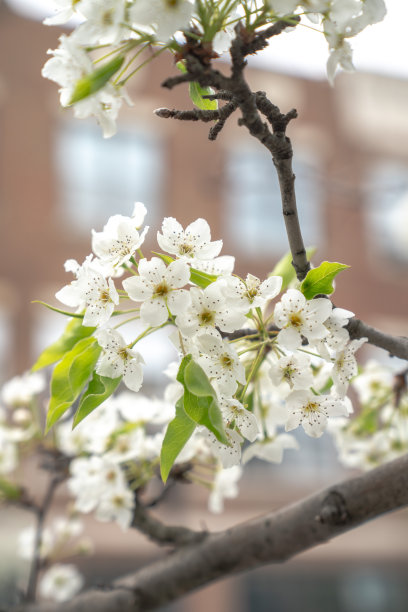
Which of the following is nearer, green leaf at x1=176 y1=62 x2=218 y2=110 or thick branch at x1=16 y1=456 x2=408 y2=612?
green leaf at x1=176 y1=62 x2=218 y2=110

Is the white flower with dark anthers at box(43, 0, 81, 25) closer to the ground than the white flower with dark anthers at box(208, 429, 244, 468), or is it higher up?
A: higher up

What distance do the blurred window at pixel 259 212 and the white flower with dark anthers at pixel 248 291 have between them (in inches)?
273

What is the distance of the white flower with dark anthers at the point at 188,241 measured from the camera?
0.70 meters

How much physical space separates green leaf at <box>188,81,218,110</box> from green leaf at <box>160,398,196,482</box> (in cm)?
31

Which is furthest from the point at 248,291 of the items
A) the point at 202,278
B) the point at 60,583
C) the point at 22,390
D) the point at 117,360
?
the point at 60,583

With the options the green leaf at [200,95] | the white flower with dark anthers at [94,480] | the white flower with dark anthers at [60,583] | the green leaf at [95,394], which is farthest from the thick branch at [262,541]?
the white flower with dark anthers at [60,583]

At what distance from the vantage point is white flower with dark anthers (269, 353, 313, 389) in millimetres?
699

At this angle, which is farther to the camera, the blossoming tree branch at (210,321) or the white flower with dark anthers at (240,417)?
the white flower with dark anthers at (240,417)

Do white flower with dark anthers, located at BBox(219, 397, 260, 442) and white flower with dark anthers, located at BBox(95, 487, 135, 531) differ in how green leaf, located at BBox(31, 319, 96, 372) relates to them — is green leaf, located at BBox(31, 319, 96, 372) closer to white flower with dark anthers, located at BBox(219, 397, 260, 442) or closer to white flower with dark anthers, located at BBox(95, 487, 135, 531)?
white flower with dark anthers, located at BBox(219, 397, 260, 442)

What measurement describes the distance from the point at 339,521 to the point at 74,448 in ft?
2.28

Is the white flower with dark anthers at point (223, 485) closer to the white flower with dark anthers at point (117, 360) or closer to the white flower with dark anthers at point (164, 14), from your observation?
the white flower with dark anthers at point (117, 360)

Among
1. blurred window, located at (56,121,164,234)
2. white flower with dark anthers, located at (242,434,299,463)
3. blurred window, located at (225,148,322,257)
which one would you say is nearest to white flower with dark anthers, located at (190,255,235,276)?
white flower with dark anthers, located at (242,434,299,463)

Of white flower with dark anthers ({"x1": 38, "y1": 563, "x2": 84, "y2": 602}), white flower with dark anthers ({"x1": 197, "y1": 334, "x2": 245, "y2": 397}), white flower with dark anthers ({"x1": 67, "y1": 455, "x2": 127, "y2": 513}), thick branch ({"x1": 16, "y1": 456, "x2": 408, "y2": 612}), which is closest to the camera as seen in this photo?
white flower with dark anthers ({"x1": 197, "y1": 334, "x2": 245, "y2": 397})

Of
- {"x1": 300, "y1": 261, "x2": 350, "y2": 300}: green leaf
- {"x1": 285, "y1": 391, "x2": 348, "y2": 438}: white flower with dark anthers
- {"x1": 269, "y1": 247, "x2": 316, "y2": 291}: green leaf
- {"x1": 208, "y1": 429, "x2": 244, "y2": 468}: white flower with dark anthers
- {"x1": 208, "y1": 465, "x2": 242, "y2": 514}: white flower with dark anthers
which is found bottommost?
{"x1": 208, "y1": 465, "x2": 242, "y2": 514}: white flower with dark anthers
